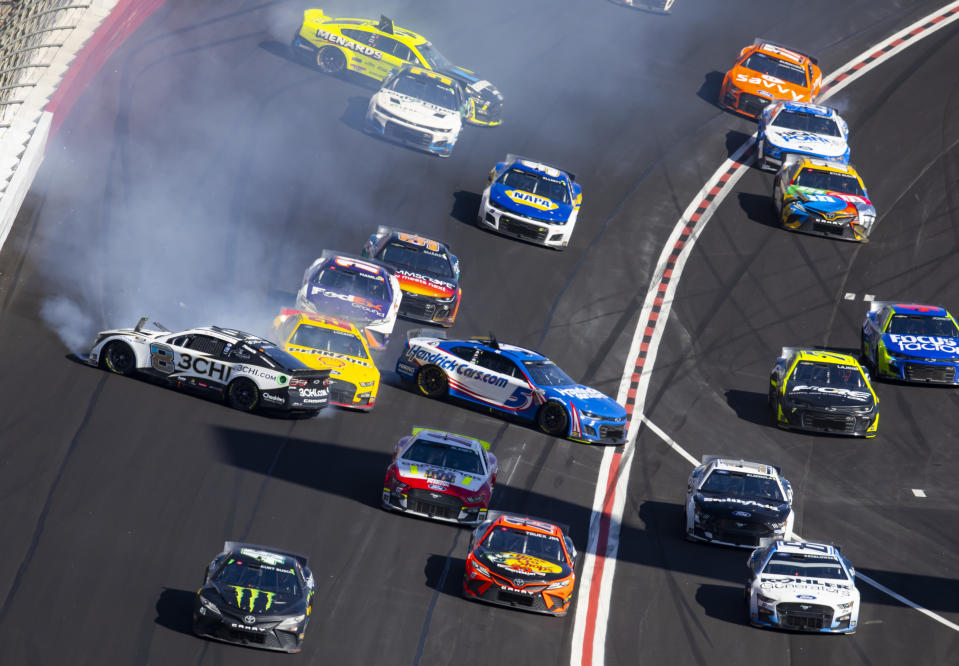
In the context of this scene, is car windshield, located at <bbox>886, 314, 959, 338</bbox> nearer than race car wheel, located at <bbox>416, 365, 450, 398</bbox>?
No

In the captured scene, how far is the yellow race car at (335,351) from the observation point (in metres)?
24.8

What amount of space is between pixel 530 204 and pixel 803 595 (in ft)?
49.9

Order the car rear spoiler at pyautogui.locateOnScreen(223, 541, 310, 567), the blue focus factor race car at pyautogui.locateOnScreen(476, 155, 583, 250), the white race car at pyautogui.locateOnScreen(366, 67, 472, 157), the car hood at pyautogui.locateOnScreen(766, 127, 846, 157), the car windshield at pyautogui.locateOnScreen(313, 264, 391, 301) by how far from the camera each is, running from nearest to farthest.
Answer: the car rear spoiler at pyautogui.locateOnScreen(223, 541, 310, 567) → the car windshield at pyautogui.locateOnScreen(313, 264, 391, 301) → the blue focus factor race car at pyautogui.locateOnScreen(476, 155, 583, 250) → the white race car at pyautogui.locateOnScreen(366, 67, 472, 157) → the car hood at pyautogui.locateOnScreen(766, 127, 846, 157)

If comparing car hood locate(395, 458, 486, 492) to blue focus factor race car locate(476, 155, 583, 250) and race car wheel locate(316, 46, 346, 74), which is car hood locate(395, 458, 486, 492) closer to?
blue focus factor race car locate(476, 155, 583, 250)

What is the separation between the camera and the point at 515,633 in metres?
19.0

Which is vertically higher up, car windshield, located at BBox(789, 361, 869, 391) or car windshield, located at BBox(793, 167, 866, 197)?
car windshield, located at BBox(793, 167, 866, 197)

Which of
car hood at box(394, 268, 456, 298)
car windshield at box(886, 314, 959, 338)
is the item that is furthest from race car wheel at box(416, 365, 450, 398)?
car windshield at box(886, 314, 959, 338)

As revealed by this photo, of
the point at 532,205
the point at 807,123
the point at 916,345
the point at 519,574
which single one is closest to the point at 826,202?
the point at 807,123

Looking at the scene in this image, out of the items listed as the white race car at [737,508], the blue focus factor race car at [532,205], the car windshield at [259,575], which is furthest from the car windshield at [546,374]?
the car windshield at [259,575]

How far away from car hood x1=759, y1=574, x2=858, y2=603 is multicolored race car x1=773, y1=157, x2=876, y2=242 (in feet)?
52.1

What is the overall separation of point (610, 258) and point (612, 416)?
8609 millimetres

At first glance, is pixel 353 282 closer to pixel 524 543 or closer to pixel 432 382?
pixel 432 382

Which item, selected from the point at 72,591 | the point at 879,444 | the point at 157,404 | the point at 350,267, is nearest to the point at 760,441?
the point at 879,444

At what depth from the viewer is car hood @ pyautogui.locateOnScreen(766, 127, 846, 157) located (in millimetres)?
36562
